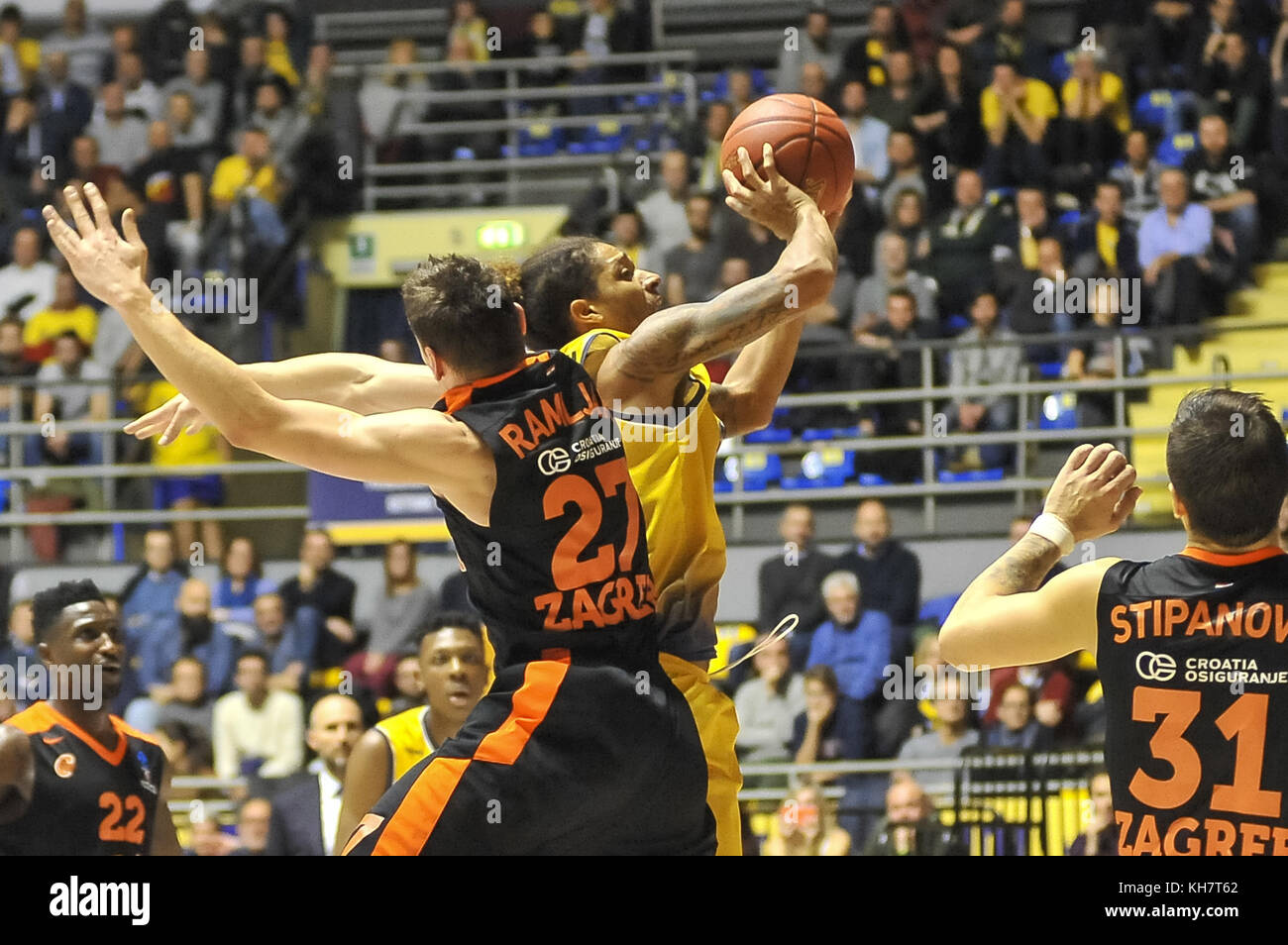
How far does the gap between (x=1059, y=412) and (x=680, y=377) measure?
216 inches

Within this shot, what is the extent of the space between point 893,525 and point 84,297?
5.13 metres

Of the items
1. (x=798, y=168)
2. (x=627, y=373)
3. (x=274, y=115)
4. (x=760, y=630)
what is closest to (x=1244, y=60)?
(x=760, y=630)

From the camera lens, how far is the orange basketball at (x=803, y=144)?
4121mm

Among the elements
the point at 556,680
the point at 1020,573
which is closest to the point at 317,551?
the point at 556,680

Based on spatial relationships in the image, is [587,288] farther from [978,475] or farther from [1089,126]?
[1089,126]

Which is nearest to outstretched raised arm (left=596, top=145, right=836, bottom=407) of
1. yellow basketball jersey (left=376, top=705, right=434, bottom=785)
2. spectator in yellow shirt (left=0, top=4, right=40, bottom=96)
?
yellow basketball jersey (left=376, top=705, right=434, bottom=785)

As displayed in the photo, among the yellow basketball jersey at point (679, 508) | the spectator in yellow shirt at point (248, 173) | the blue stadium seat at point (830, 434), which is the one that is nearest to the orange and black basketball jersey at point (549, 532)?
the yellow basketball jersey at point (679, 508)

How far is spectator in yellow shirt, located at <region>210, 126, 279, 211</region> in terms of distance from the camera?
10875 millimetres

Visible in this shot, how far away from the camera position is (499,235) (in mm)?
10734

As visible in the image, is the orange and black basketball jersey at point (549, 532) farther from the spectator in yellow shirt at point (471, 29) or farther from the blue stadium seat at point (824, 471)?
the spectator in yellow shirt at point (471, 29)

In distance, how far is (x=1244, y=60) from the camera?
9.85 metres

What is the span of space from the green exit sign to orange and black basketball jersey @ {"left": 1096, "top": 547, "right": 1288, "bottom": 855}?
318 inches

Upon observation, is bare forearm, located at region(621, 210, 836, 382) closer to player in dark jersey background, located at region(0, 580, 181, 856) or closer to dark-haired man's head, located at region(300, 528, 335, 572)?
player in dark jersey background, located at region(0, 580, 181, 856)
